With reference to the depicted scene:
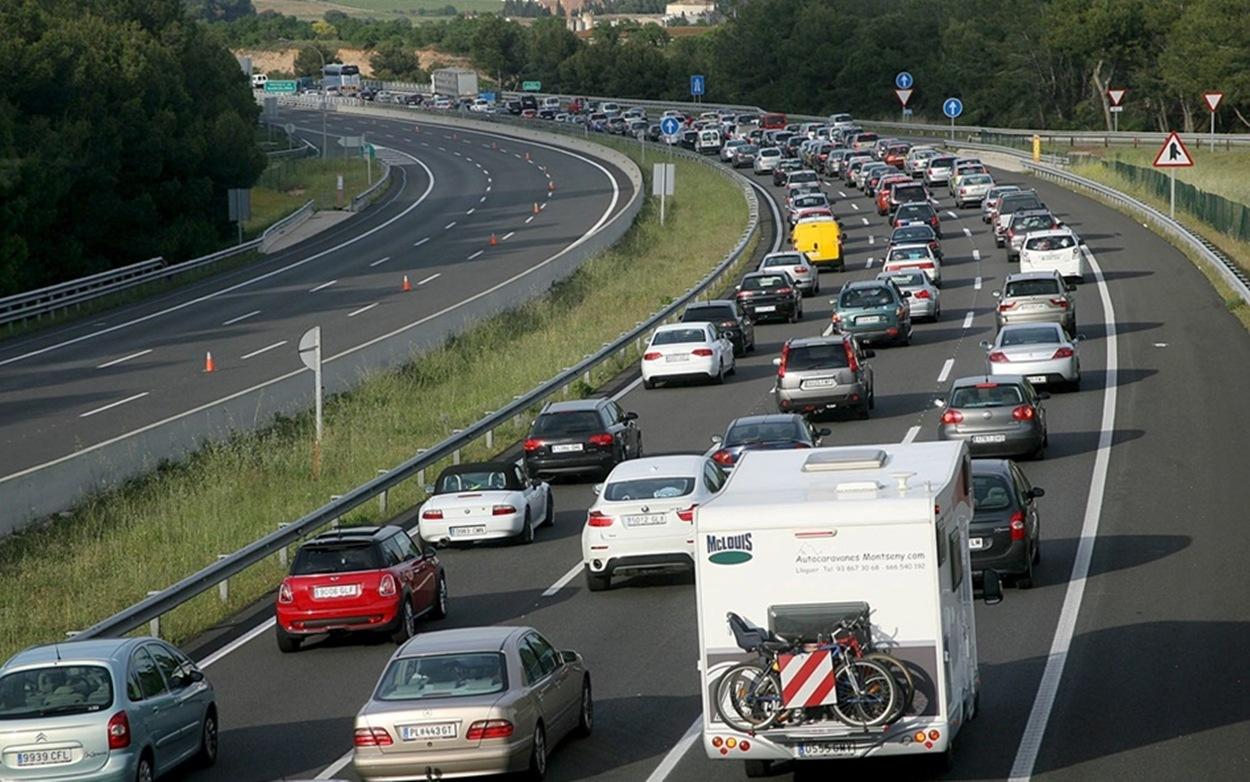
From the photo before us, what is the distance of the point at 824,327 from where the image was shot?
1943 inches

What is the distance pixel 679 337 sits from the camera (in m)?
41.4

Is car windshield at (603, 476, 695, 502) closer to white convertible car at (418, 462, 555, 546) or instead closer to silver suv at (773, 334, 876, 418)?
white convertible car at (418, 462, 555, 546)

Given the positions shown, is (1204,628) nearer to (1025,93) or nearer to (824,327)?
(824,327)

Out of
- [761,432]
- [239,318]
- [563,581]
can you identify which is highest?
[761,432]

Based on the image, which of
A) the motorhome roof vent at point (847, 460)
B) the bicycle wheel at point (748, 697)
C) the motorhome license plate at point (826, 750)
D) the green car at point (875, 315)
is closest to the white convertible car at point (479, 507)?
the motorhome roof vent at point (847, 460)

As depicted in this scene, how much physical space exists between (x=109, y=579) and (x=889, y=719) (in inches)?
599

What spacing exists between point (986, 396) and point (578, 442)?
633 cm

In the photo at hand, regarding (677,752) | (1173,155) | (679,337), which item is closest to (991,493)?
(677,752)

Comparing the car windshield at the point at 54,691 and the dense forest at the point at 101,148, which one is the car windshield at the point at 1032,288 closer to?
the car windshield at the point at 54,691

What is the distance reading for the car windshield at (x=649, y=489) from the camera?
24.7 metres

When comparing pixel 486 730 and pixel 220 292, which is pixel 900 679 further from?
pixel 220 292

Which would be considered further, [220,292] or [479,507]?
[220,292]

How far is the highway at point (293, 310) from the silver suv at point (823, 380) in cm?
1024

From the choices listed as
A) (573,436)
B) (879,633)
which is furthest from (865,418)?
(879,633)
